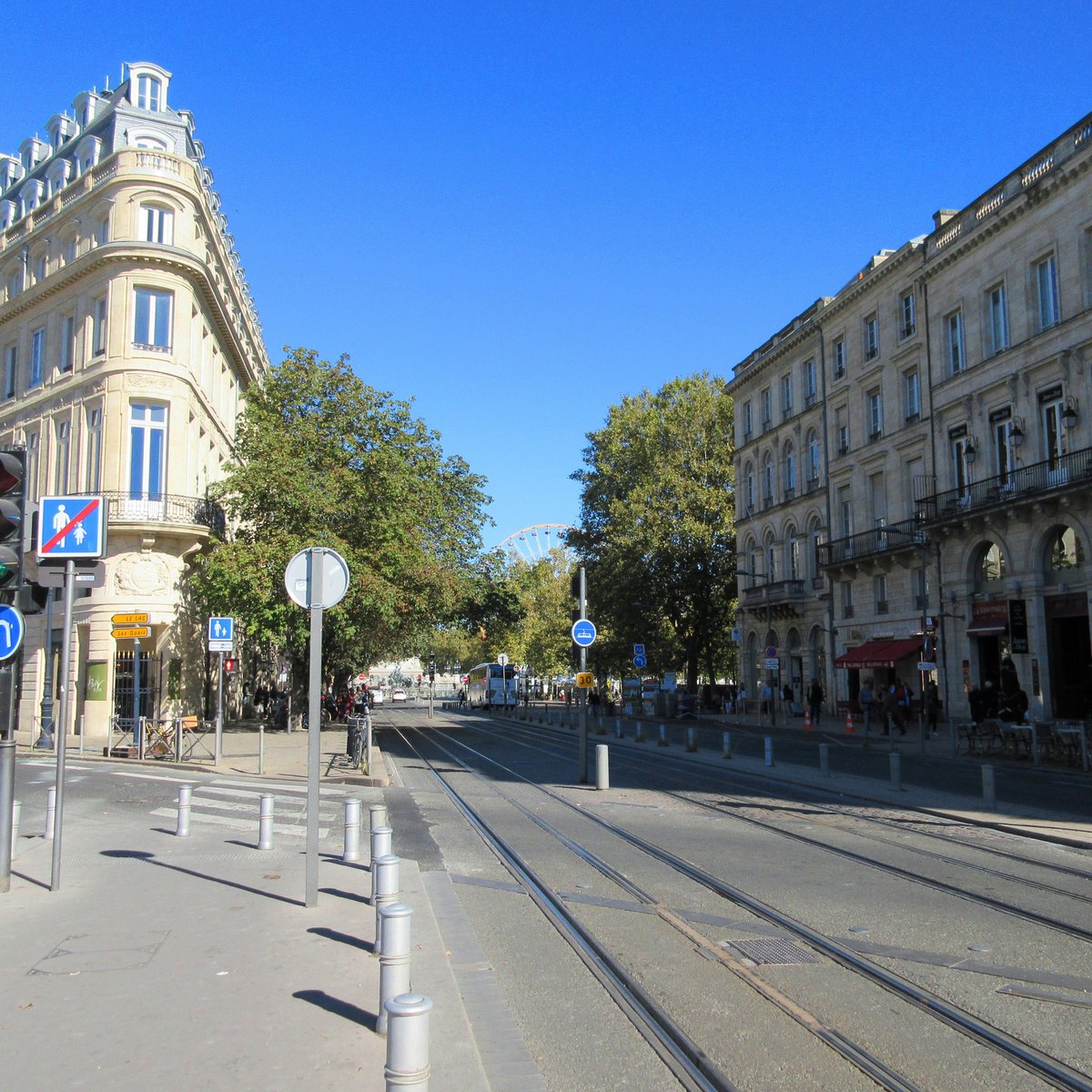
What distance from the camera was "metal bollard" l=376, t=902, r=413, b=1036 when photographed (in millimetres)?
4824

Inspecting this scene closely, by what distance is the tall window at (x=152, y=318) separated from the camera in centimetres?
3291

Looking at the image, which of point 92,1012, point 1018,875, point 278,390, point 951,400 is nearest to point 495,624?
point 278,390

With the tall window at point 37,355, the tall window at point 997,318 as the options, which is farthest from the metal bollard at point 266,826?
the tall window at point 37,355

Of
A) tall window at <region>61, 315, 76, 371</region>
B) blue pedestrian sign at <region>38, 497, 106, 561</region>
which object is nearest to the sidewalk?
blue pedestrian sign at <region>38, 497, 106, 561</region>

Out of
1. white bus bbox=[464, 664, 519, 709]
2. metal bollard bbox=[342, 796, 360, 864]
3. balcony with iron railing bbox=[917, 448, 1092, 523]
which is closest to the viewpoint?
metal bollard bbox=[342, 796, 360, 864]

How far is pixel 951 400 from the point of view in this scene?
117ft

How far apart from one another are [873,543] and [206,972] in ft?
125

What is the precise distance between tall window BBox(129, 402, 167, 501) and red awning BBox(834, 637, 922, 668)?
26.1 meters

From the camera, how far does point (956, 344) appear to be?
3619 centimetres

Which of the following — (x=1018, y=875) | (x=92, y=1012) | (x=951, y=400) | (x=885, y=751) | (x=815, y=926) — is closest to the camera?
(x=92, y=1012)

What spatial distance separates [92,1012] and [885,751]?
79.0 ft

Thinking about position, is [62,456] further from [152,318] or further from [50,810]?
[50,810]

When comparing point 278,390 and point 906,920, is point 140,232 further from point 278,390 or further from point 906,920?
point 906,920

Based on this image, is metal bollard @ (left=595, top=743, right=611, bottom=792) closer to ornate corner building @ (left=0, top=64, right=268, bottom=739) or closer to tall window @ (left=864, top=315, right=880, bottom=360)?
ornate corner building @ (left=0, top=64, right=268, bottom=739)
